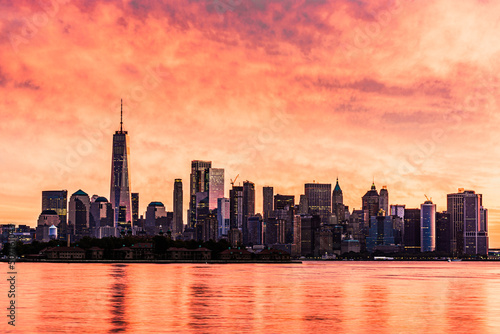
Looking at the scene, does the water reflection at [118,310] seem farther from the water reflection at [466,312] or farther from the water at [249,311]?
the water reflection at [466,312]

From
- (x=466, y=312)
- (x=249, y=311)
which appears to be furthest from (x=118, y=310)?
(x=466, y=312)

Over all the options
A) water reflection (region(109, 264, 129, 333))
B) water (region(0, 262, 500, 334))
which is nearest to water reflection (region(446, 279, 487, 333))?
water (region(0, 262, 500, 334))

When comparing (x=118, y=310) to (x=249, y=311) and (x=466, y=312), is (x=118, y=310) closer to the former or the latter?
(x=249, y=311)

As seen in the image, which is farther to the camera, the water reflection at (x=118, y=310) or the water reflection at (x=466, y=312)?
the water reflection at (x=466, y=312)

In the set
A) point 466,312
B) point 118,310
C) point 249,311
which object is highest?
point 118,310

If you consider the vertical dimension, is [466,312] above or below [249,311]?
below

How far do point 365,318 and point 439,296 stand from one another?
107 ft

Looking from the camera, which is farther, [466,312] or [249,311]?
[466,312]

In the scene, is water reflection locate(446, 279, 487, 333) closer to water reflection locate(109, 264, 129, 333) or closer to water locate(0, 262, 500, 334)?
water locate(0, 262, 500, 334)

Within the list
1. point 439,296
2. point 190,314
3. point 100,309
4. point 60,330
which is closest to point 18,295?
point 100,309

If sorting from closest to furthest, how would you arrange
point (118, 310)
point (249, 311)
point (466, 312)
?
point (118, 310) → point (249, 311) → point (466, 312)

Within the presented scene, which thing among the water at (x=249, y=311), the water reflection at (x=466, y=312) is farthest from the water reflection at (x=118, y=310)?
the water reflection at (x=466, y=312)

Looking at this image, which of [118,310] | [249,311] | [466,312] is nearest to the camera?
[118,310]

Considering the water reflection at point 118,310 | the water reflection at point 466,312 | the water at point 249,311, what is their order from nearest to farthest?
1. the water reflection at point 118,310
2. the water at point 249,311
3. the water reflection at point 466,312
